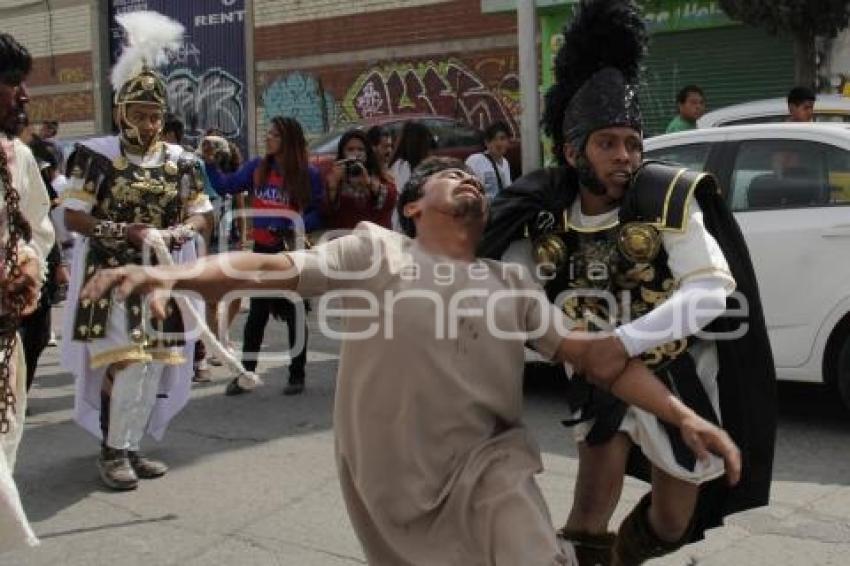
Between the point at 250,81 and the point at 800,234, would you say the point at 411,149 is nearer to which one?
the point at 800,234

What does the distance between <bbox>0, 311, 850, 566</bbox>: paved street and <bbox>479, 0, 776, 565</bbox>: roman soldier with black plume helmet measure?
66 centimetres

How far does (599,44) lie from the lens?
352cm

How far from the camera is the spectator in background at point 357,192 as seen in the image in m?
7.94

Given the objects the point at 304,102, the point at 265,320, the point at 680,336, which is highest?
the point at 304,102

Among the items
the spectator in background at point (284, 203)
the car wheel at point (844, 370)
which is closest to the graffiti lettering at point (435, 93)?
the spectator in background at point (284, 203)

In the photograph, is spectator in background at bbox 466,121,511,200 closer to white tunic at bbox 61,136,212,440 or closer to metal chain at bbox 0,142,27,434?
white tunic at bbox 61,136,212,440

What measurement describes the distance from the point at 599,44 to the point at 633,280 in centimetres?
77

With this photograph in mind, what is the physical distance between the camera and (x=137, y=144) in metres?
5.66

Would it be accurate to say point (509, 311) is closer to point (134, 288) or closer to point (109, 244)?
point (134, 288)

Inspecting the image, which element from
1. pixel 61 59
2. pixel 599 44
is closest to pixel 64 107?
pixel 61 59

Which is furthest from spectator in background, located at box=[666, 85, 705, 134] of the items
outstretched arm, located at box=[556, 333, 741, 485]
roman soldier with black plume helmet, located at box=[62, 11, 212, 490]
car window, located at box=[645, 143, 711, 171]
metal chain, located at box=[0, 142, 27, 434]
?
outstretched arm, located at box=[556, 333, 741, 485]

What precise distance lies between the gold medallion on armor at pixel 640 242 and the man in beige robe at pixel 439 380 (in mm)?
428

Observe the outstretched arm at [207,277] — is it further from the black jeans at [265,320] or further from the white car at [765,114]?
the white car at [765,114]

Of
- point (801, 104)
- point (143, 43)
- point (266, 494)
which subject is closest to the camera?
point (266, 494)
